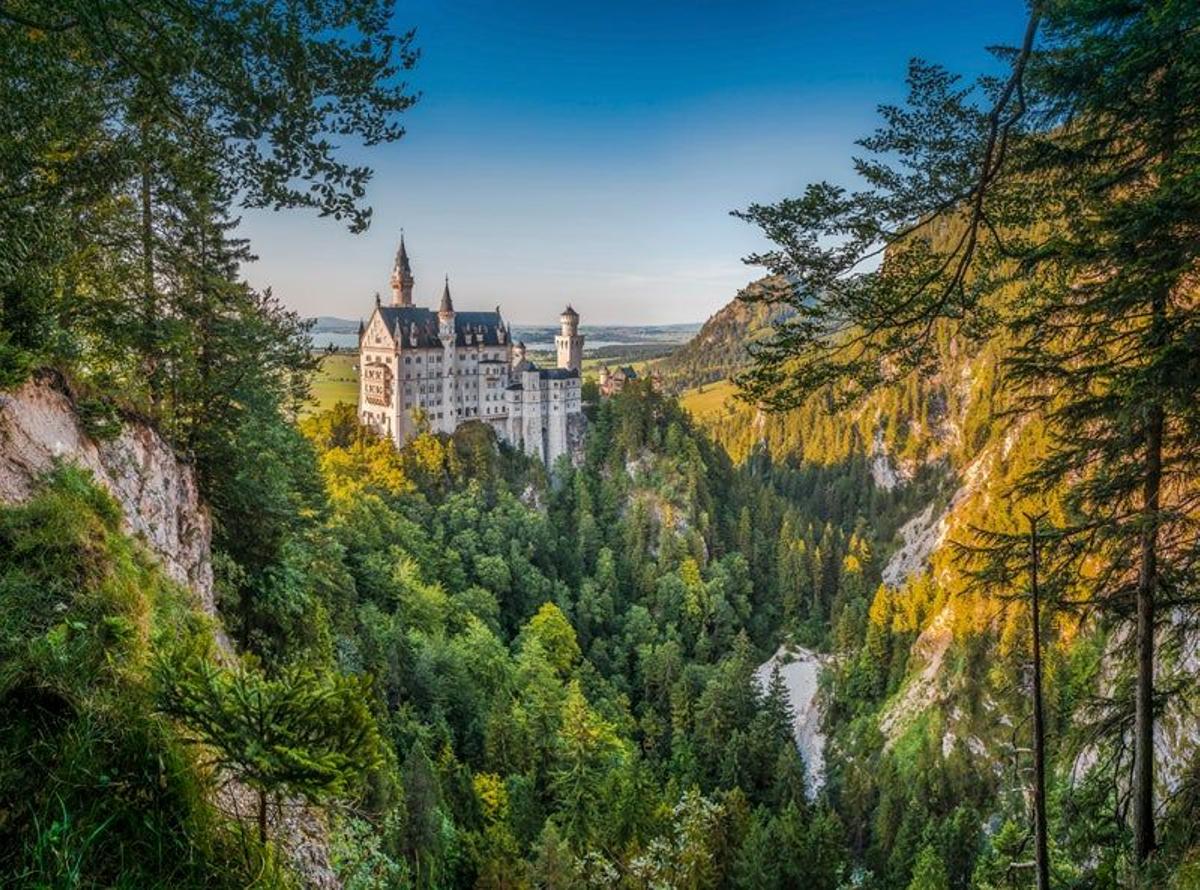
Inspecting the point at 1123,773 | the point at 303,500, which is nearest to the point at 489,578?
the point at 303,500

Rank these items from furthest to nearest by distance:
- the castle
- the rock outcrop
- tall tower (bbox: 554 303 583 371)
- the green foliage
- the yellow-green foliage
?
tall tower (bbox: 554 303 583 371) < the castle < the rock outcrop < the green foliage < the yellow-green foliage

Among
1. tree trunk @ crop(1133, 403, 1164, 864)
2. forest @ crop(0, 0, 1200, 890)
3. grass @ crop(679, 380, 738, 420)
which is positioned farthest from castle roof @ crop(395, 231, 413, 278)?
grass @ crop(679, 380, 738, 420)

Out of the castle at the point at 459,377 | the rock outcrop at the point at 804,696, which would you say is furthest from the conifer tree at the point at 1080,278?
the castle at the point at 459,377

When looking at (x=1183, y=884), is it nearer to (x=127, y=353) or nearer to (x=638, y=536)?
(x=127, y=353)

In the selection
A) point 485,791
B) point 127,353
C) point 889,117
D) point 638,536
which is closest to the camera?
point 889,117

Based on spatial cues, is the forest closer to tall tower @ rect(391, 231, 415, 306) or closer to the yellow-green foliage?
the yellow-green foliage

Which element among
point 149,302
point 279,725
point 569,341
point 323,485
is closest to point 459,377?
point 569,341

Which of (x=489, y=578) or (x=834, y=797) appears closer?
(x=834, y=797)
